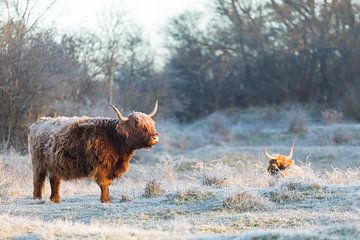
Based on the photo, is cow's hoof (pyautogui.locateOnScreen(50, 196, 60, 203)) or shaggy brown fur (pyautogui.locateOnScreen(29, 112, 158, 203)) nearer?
shaggy brown fur (pyautogui.locateOnScreen(29, 112, 158, 203))

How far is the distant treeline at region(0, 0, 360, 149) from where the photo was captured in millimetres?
26391

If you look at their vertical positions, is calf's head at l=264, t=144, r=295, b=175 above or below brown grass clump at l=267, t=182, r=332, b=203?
above

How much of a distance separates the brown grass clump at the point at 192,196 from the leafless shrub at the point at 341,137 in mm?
18863

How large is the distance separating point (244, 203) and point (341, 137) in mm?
20020

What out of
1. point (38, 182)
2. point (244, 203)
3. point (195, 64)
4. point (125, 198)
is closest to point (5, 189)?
point (38, 182)

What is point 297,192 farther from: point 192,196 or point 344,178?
point 344,178

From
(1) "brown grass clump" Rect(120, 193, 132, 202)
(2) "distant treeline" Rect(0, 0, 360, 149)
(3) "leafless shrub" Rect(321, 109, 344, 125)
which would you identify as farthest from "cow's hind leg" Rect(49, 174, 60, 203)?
(3) "leafless shrub" Rect(321, 109, 344, 125)

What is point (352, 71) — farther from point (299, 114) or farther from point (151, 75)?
point (151, 75)

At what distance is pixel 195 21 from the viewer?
5406cm

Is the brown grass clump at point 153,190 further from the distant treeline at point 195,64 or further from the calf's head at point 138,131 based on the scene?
the distant treeline at point 195,64

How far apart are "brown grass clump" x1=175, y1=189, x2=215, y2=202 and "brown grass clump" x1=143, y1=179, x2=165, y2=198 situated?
91 centimetres

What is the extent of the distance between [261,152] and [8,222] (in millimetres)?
20468

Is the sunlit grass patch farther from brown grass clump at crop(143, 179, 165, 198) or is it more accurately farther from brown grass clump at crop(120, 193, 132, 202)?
brown grass clump at crop(120, 193, 132, 202)

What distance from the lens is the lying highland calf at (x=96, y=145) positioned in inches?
502
